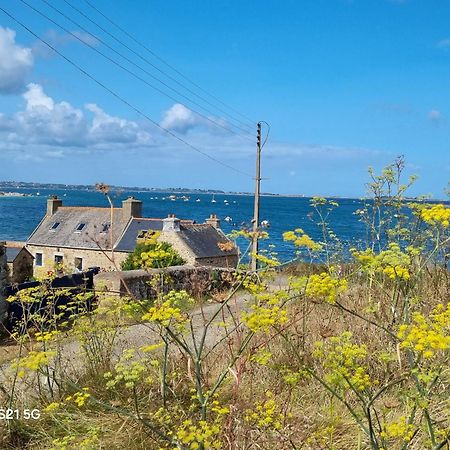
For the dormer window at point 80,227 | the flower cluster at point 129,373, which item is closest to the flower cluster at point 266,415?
the flower cluster at point 129,373

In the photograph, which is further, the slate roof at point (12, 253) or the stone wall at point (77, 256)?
the stone wall at point (77, 256)

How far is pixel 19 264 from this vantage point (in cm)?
2722

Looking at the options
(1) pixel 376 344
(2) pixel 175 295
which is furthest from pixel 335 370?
(1) pixel 376 344

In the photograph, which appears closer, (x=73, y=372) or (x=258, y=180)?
(x=73, y=372)

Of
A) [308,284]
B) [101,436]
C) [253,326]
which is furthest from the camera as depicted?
[101,436]

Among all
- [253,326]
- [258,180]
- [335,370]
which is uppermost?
[258,180]

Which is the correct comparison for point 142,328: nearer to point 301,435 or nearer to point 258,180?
point 301,435

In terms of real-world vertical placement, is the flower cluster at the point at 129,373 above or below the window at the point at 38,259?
above

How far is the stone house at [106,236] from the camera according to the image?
2342cm

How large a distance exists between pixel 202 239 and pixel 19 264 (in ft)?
Result: 33.8

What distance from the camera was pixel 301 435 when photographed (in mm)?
3865

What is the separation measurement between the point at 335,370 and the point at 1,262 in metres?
9.64

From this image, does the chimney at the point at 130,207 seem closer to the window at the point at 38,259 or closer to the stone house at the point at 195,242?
the stone house at the point at 195,242

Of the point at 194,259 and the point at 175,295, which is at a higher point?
the point at 175,295
